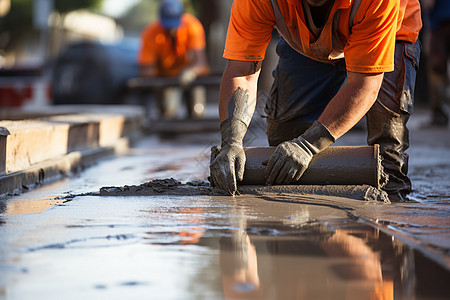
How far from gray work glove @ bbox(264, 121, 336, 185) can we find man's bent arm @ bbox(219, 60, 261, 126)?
1.14 feet

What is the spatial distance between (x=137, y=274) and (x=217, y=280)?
22 centimetres

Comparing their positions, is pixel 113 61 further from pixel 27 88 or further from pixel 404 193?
pixel 404 193

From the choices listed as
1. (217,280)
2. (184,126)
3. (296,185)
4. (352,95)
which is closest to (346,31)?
(352,95)

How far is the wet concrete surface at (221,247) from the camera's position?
170 cm

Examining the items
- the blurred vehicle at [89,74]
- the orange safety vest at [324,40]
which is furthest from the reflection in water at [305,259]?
the blurred vehicle at [89,74]

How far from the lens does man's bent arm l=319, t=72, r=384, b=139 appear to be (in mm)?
2982

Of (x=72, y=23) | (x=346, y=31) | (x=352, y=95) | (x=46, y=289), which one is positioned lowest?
(x=46, y=289)

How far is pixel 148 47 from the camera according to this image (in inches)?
370

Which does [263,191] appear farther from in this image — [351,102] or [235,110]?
[351,102]

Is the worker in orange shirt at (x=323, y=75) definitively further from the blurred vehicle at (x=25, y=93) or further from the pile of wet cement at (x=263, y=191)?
the blurred vehicle at (x=25, y=93)

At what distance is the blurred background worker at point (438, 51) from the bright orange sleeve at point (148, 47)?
12.0 feet

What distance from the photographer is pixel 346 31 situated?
3.02 meters

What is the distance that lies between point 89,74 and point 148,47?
1977 millimetres

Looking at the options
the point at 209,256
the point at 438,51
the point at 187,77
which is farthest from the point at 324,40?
the point at 187,77
